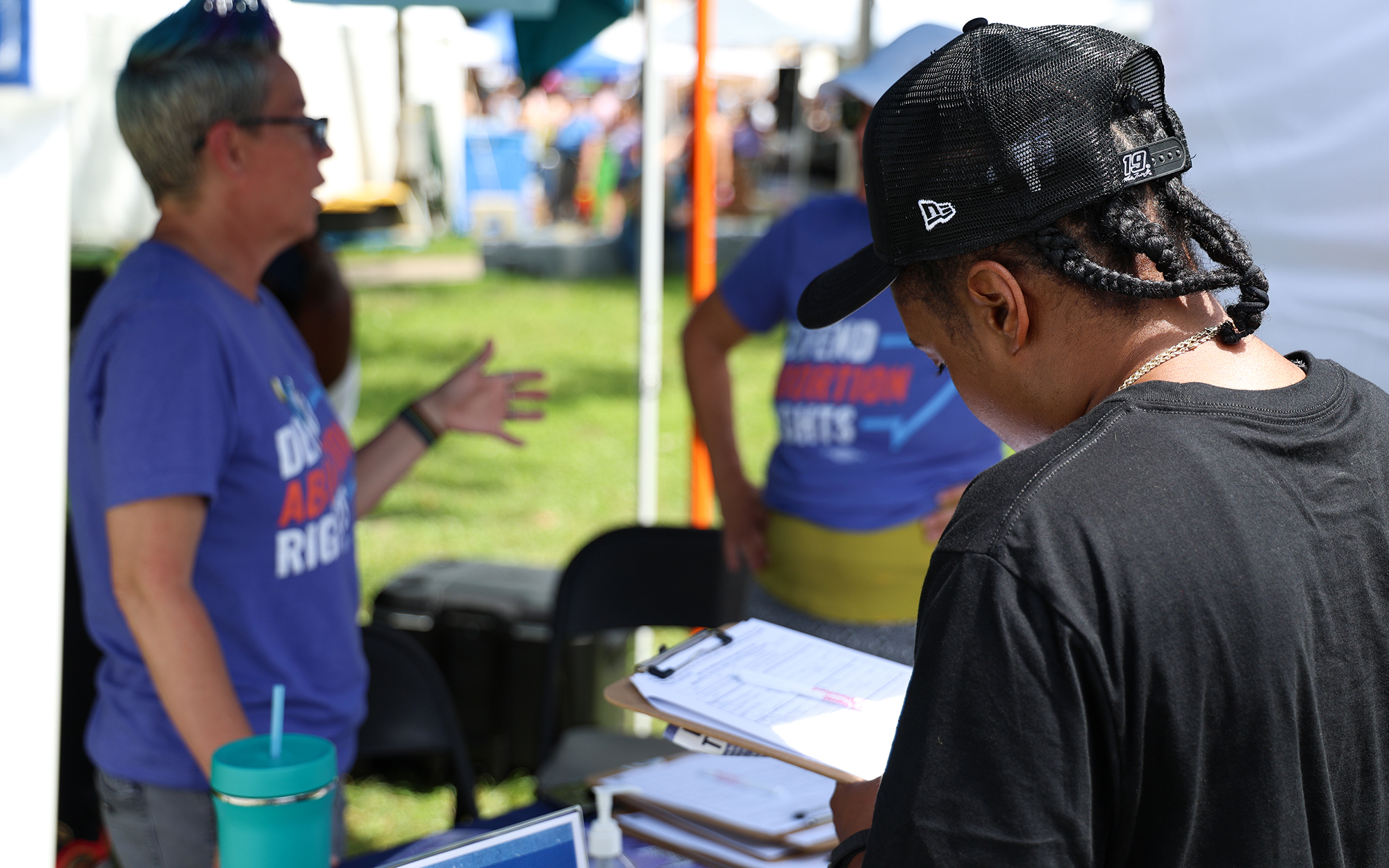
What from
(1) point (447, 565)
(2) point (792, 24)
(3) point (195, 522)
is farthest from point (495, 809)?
(2) point (792, 24)

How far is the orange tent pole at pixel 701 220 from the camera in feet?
11.6

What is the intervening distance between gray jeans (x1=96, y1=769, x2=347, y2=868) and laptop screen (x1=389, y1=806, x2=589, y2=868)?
2.04ft

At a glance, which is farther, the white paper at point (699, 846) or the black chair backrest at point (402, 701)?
the black chair backrest at point (402, 701)

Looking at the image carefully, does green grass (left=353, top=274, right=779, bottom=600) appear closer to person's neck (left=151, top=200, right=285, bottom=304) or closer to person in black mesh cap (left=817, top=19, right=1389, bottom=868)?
person's neck (left=151, top=200, right=285, bottom=304)

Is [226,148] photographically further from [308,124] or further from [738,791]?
[738,791]

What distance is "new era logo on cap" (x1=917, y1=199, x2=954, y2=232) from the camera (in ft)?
2.89

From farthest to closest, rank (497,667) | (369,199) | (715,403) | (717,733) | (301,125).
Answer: (369,199), (497,667), (715,403), (301,125), (717,733)

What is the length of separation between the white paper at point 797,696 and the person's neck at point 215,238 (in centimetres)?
94

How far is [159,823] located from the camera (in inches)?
65.6

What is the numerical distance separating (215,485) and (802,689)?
80cm

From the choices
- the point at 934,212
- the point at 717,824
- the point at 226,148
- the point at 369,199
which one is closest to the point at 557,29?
the point at 226,148

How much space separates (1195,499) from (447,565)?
3.28 metres

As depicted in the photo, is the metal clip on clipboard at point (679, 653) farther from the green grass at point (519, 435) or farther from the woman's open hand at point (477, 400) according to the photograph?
the green grass at point (519, 435)

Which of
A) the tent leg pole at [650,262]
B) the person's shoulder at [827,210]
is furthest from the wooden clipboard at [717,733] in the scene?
the tent leg pole at [650,262]
